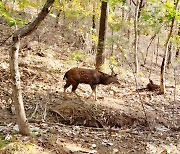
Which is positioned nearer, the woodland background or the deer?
the woodland background

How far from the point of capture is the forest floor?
634 cm

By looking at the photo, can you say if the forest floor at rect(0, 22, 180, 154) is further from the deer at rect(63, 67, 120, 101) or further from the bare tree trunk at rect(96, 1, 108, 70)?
the bare tree trunk at rect(96, 1, 108, 70)

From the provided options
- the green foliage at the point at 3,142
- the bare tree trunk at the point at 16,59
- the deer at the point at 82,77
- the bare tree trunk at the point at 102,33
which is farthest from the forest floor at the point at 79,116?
the bare tree trunk at the point at 102,33

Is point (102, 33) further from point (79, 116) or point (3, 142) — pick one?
point (3, 142)

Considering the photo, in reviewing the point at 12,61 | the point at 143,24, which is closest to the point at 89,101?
the point at 12,61

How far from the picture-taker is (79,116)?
9133 mm

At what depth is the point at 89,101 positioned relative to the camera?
407 inches

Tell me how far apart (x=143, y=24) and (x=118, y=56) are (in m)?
2.67

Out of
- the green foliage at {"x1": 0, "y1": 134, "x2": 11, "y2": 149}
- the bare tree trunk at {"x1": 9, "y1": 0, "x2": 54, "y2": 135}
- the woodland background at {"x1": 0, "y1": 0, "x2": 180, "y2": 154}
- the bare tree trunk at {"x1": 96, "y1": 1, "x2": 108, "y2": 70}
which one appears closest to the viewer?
the bare tree trunk at {"x1": 9, "y1": 0, "x2": 54, "y2": 135}

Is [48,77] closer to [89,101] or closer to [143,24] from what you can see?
[89,101]

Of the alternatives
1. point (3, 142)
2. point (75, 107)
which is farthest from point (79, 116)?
point (3, 142)

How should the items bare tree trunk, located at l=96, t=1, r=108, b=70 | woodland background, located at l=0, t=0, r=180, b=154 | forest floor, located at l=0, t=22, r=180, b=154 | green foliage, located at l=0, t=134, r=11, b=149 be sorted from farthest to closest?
bare tree trunk, located at l=96, t=1, r=108, b=70
forest floor, located at l=0, t=22, r=180, b=154
woodland background, located at l=0, t=0, r=180, b=154
green foliage, located at l=0, t=134, r=11, b=149

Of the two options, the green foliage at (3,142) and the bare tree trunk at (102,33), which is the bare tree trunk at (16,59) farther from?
the bare tree trunk at (102,33)

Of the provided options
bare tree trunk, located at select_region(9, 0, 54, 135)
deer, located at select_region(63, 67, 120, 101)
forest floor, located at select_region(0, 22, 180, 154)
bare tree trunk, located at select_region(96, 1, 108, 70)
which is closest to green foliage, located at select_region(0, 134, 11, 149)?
forest floor, located at select_region(0, 22, 180, 154)
